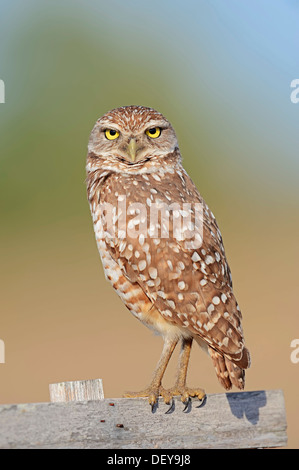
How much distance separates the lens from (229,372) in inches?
140

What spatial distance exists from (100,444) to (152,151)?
187cm

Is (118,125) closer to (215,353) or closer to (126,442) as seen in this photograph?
(215,353)

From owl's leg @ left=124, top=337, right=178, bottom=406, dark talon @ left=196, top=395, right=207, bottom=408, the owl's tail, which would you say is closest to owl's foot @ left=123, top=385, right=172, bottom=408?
owl's leg @ left=124, top=337, right=178, bottom=406

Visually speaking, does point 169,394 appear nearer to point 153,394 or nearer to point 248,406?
point 153,394

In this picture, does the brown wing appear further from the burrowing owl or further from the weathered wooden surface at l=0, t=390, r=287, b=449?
the weathered wooden surface at l=0, t=390, r=287, b=449

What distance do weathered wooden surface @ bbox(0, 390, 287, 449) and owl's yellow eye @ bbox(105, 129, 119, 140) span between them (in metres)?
1.68

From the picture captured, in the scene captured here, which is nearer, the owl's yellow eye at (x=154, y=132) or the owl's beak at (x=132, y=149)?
the owl's beak at (x=132, y=149)

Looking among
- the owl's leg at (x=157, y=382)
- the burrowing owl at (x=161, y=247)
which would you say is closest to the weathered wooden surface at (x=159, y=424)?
the owl's leg at (x=157, y=382)

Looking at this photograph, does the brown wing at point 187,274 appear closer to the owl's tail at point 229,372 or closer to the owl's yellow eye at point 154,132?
the owl's tail at point 229,372

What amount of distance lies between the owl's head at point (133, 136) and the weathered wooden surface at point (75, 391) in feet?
4.64

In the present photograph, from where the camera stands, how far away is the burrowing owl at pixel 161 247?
12.0 ft

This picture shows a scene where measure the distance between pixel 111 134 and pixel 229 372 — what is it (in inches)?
64.0

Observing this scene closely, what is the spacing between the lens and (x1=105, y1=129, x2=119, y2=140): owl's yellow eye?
13.5ft

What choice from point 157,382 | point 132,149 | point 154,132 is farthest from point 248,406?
point 154,132
